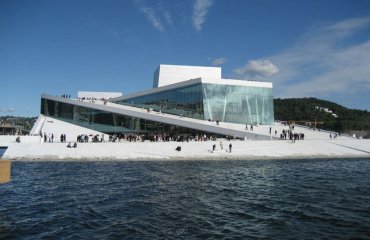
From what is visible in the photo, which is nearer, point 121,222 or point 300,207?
point 121,222

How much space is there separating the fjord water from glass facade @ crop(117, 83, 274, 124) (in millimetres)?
27381

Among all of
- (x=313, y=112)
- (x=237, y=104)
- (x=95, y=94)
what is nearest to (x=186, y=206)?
(x=237, y=104)

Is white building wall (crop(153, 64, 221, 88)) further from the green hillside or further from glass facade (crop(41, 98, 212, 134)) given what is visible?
the green hillside

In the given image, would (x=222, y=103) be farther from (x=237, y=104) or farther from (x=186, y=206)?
(x=186, y=206)

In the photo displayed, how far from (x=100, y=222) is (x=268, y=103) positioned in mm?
44895

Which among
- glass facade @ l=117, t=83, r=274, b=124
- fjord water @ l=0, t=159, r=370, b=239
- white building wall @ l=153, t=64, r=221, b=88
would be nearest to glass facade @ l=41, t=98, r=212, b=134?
glass facade @ l=117, t=83, r=274, b=124

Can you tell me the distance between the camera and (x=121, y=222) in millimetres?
11828

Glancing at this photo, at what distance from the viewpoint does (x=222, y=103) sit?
5097 centimetres

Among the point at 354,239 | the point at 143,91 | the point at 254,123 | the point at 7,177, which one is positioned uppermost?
the point at 143,91

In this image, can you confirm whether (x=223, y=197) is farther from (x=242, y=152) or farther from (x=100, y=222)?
(x=242, y=152)

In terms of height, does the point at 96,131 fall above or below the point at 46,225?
above

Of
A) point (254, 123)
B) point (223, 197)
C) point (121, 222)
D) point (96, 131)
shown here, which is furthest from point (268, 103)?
point (121, 222)

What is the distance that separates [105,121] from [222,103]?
48.0 feet

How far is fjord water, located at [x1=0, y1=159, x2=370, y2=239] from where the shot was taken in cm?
1079
